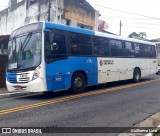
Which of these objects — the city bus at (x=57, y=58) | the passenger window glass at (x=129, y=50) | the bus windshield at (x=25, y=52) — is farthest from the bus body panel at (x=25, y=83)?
the passenger window glass at (x=129, y=50)

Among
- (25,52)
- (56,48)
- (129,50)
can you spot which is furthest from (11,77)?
(129,50)

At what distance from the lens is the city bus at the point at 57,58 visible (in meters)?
10.9

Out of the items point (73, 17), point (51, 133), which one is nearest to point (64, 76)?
point (51, 133)

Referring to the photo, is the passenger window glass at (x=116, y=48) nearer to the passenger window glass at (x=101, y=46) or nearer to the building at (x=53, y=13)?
the passenger window glass at (x=101, y=46)

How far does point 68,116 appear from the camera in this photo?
7.88m

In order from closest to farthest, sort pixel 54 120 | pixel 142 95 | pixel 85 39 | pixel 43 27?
1. pixel 54 120
2. pixel 43 27
3. pixel 142 95
4. pixel 85 39

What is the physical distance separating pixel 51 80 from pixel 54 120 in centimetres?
393

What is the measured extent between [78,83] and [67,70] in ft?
3.21

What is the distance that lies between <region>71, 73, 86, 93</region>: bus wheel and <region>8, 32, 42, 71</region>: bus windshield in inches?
88.4

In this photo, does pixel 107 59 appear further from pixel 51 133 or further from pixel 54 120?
pixel 51 133

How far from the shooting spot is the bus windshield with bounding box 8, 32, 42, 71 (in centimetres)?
1095

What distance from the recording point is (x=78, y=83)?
495 inches

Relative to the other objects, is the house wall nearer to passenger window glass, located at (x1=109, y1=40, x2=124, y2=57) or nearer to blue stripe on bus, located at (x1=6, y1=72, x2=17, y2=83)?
passenger window glass, located at (x1=109, y1=40, x2=124, y2=57)

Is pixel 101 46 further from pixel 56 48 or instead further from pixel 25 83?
pixel 25 83
